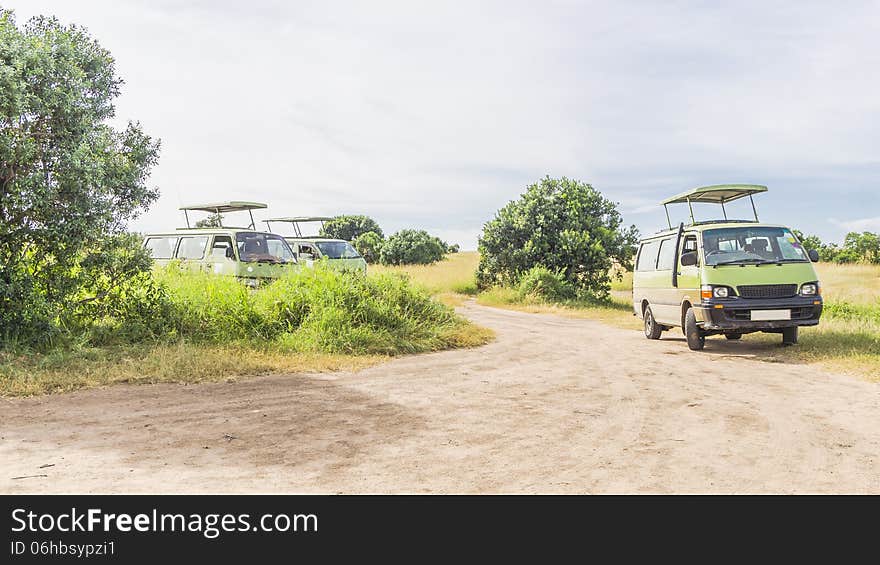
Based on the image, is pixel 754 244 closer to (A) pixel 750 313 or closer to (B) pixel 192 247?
(A) pixel 750 313

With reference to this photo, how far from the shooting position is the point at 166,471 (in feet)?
17.0

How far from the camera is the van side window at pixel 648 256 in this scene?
47.4 feet

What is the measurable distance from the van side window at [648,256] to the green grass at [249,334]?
383 centimetres

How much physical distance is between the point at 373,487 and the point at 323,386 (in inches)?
154

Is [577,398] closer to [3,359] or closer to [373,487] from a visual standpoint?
[373,487]

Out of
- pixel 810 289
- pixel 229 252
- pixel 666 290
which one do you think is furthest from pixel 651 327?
pixel 229 252

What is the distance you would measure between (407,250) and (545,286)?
2109cm

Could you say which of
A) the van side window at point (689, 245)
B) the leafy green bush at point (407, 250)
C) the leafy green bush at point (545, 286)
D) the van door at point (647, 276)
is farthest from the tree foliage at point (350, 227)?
the van side window at point (689, 245)

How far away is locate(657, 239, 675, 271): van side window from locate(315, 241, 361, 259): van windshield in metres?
9.10

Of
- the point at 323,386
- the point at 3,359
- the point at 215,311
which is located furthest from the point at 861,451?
the point at 3,359

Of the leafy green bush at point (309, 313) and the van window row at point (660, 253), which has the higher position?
the van window row at point (660, 253)

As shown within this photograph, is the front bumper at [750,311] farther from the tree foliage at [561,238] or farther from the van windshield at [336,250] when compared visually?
the tree foliage at [561,238]

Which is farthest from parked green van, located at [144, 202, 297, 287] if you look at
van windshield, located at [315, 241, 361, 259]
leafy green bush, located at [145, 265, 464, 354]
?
van windshield, located at [315, 241, 361, 259]

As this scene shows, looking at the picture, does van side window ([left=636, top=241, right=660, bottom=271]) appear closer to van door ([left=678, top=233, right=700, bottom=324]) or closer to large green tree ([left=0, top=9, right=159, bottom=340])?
van door ([left=678, top=233, right=700, bottom=324])
